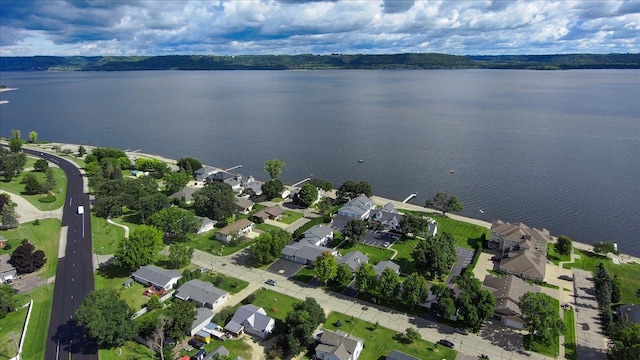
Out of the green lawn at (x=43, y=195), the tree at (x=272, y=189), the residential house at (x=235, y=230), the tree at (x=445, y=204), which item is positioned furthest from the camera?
the tree at (x=272, y=189)

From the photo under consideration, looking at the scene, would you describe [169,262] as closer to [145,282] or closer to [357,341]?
[145,282]

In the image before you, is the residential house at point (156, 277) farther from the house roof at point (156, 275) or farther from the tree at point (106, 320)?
the tree at point (106, 320)

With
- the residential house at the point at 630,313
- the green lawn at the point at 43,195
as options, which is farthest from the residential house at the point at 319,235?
the green lawn at the point at 43,195

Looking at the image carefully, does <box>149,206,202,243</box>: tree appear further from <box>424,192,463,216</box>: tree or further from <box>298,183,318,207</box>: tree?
<box>424,192,463,216</box>: tree

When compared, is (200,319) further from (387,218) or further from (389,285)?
(387,218)

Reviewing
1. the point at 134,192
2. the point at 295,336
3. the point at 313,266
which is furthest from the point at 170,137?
the point at 295,336

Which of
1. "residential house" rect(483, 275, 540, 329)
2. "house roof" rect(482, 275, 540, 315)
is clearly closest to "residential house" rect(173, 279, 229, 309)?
"residential house" rect(483, 275, 540, 329)
